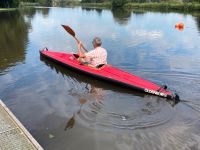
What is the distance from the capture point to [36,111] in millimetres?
8430

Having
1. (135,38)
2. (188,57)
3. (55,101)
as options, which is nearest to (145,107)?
(55,101)

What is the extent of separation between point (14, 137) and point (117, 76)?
5.10m

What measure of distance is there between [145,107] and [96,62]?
3402 millimetres

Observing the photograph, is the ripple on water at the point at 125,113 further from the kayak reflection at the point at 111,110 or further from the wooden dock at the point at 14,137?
the wooden dock at the point at 14,137

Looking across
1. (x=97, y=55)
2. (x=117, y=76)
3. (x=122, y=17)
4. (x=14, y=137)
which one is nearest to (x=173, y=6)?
(x=122, y=17)

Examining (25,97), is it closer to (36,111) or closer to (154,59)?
(36,111)

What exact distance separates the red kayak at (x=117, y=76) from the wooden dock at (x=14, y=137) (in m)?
4.35

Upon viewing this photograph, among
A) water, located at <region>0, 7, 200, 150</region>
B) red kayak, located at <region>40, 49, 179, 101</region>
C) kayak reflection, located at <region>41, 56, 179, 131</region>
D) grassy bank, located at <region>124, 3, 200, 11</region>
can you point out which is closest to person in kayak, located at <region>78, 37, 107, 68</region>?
red kayak, located at <region>40, 49, 179, 101</region>

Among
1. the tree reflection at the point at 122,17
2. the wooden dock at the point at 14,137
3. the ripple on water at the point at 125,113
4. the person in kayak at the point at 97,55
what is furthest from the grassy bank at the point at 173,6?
the wooden dock at the point at 14,137

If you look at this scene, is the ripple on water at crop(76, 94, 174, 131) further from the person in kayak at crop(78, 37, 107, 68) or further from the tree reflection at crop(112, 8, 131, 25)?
the tree reflection at crop(112, 8, 131, 25)

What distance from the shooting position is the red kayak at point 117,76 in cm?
912

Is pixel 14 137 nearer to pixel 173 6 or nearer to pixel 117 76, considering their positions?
pixel 117 76

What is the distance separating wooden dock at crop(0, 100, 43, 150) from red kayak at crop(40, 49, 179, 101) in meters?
4.35

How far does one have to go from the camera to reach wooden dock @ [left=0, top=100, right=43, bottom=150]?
18.5 ft
